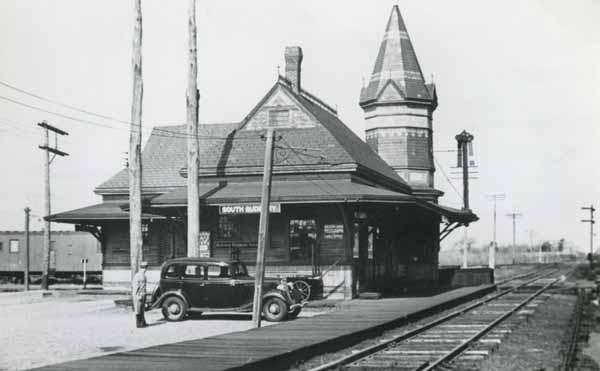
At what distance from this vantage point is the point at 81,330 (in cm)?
1842

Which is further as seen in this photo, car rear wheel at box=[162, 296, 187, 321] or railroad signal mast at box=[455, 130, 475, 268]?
railroad signal mast at box=[455, 130, 475, 268]

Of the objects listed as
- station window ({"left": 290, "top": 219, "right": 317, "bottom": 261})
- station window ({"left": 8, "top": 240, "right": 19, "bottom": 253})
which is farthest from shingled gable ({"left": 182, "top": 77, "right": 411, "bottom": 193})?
station window ({"left": 8, "top": 240, "right": 19, "bottom": 253})

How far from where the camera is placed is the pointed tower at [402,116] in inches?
1639

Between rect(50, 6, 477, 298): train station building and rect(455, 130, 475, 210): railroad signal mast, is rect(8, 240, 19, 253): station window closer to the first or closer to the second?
rect(50, 6, 477, 298): train station building

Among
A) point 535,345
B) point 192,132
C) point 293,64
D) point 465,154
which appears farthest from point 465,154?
point 535,345

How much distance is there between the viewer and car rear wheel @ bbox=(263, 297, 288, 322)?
64.2ft

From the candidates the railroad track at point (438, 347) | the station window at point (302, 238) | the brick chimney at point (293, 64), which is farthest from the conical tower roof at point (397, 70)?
the railroad track at point (438, 347)

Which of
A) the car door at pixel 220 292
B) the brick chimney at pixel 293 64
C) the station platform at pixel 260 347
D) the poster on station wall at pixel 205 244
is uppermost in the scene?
the brick chimney at pixel 293 64

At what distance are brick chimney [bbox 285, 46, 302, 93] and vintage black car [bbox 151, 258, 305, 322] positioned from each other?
17.9 m

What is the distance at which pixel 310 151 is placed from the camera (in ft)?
96.7

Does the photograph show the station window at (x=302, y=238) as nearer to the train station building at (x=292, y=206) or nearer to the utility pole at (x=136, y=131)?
the train station building at (x=292, y=206)

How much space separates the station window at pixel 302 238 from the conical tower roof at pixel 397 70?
1682 centimetres

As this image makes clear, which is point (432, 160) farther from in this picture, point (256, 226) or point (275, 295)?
point (275, 295)

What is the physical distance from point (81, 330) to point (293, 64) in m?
21.5
